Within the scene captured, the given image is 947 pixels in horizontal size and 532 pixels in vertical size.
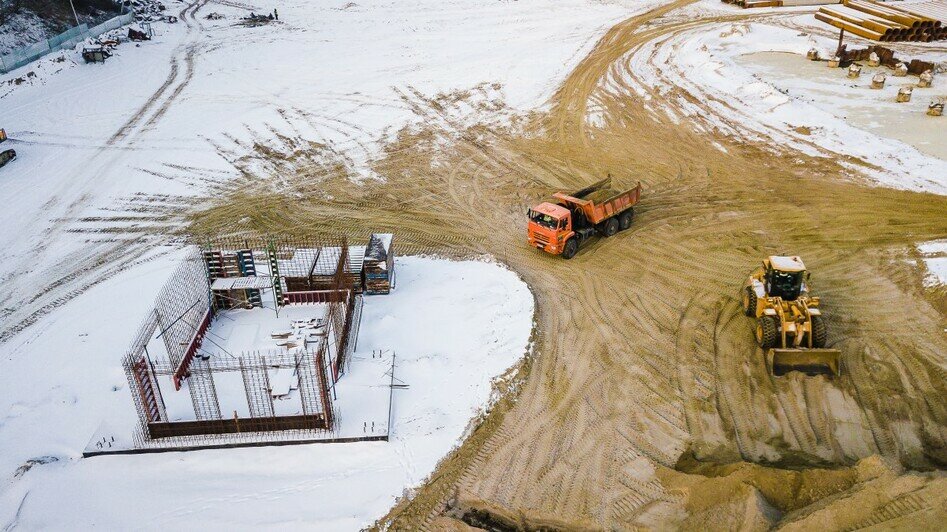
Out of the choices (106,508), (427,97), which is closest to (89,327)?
(106,508)

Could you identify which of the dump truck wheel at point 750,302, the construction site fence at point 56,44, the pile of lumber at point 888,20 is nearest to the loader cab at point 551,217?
the dump truck wheel at point 750,302

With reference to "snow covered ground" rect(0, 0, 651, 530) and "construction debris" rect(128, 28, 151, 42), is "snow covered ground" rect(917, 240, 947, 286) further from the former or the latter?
"construction debris" rect(128, 28, 151, 42)

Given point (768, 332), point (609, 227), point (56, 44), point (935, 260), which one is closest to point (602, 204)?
point (609, 227)

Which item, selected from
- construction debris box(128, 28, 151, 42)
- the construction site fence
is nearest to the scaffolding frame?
the construction site fence

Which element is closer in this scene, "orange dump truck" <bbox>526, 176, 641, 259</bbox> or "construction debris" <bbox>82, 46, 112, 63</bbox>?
"orange dump truck" <bbox>526, 176, 641, 259</bbox>

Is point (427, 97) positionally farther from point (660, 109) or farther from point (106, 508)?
point (106, 508)

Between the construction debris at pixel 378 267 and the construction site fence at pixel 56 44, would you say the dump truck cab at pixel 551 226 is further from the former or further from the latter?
the construction site fence at pixel 56 44
